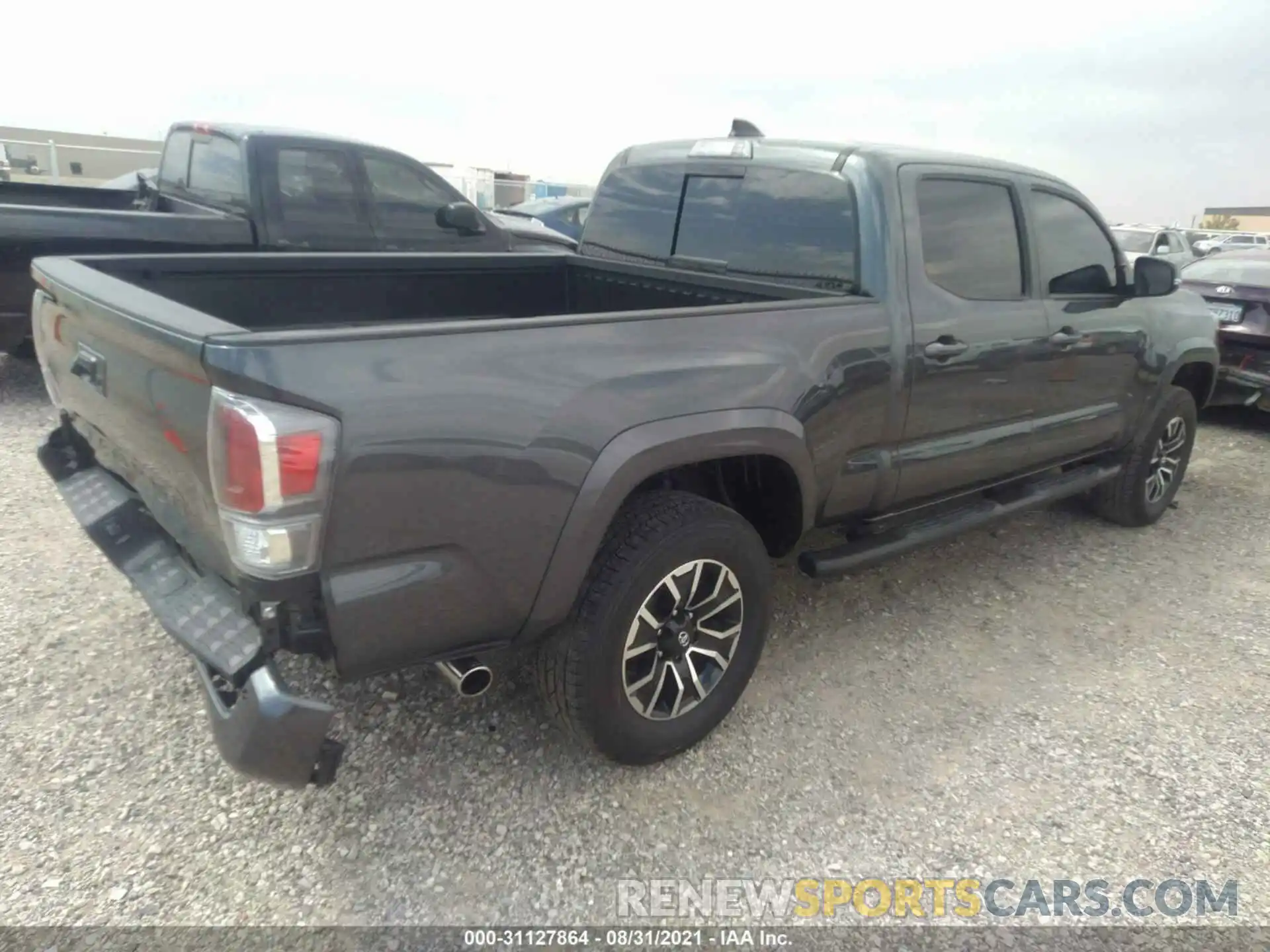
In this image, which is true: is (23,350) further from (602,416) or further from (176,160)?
(602,416)

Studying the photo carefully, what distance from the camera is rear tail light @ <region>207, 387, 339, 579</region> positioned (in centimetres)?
183

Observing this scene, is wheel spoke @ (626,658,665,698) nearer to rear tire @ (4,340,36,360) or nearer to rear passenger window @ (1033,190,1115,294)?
rear passenger window @ (1033,190,1115,294)

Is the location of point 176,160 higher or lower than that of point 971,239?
lower

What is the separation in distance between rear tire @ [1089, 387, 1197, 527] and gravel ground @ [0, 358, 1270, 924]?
109 centimetres

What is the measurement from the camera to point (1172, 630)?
156 inches

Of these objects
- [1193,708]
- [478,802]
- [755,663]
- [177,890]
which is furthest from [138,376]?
[1193,708]

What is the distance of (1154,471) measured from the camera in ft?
16.6

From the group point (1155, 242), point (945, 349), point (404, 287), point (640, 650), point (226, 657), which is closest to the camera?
point (226, 657)

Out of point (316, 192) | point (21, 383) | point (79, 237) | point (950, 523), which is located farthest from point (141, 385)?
point (21, 383)

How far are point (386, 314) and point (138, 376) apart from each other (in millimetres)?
1538

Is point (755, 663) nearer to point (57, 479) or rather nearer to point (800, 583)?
point (800, 583)

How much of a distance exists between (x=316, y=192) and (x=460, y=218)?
3.76ft

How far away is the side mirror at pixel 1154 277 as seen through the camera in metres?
4.10

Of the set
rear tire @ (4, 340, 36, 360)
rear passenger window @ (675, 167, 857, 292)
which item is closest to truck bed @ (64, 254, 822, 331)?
rear passenger window @ (675, 167, 857, 292)
